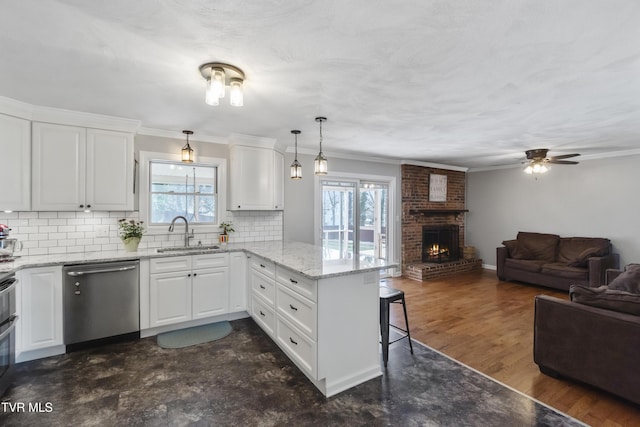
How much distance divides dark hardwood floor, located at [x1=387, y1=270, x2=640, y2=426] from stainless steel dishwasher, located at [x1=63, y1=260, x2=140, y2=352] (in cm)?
302

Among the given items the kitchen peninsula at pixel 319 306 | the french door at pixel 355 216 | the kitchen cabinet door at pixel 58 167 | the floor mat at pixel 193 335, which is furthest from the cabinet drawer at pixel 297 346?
the kitchen cabinet door at pixel 58 167

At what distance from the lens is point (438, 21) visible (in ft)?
5.28

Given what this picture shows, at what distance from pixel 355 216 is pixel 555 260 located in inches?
154

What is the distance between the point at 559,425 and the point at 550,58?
7.95ft

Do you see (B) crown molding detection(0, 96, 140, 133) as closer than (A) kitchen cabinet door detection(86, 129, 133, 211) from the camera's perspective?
Yes

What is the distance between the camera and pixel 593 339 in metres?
A: 2.28

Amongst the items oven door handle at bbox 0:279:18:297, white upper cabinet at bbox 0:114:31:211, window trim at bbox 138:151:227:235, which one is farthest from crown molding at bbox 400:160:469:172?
oven door handle at bbox 0:279:18:297

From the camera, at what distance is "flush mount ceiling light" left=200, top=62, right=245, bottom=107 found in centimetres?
204

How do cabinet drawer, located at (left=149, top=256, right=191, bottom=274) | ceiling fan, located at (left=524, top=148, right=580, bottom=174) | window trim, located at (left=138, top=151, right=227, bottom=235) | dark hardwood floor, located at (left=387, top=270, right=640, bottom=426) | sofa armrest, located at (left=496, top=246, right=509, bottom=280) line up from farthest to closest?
sofa armrest, located at (left=496, top=246, right=509, bottom=280), ceiling fan, located at (left=524, top=148, right=580, bottom=174), window trim, located at (left=138, top=151, right=227, bottom=235), cabinet drawer, located at (left=149, top=256, right=191, bottom=274), dark hardwood floor, located at (left=387, top=270, right=640, bottom=426)

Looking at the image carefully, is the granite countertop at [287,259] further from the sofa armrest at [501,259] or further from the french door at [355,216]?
the sofa armrest at [501,259]

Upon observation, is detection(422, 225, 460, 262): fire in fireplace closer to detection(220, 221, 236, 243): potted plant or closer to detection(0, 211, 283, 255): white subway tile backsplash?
detection(220, 221, 236, 243): potted plant

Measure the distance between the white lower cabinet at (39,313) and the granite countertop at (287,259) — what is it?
0.38ft

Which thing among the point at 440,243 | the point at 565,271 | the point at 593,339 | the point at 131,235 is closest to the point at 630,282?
the point at 593,339

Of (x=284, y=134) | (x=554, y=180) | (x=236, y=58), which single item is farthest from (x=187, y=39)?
(x=554, y=180)
